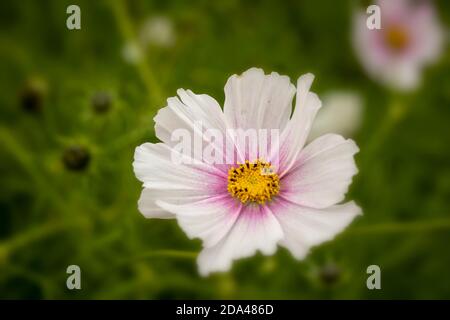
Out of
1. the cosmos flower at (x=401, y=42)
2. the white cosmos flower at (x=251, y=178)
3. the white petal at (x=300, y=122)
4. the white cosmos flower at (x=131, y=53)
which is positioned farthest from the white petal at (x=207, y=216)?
the cosmos flower at (x=401, y=42)

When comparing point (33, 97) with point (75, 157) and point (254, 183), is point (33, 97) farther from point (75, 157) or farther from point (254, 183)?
point (254, 183)

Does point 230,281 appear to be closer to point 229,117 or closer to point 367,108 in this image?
point 229,117

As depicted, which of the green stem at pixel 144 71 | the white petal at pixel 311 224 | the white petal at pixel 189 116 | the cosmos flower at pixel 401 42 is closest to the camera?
the white petal at pixel 311 224

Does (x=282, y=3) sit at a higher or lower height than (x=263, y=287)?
higher

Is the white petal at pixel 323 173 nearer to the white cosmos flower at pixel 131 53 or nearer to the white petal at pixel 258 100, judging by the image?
the white petal at pixel 258 100

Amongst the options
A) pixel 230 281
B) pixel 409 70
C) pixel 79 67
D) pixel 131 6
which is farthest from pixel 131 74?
pixel 409 70

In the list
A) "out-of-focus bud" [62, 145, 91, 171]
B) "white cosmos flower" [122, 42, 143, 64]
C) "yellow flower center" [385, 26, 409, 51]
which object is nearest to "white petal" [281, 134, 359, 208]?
"out-of-focus bud" [62, 145, 91, 171]
